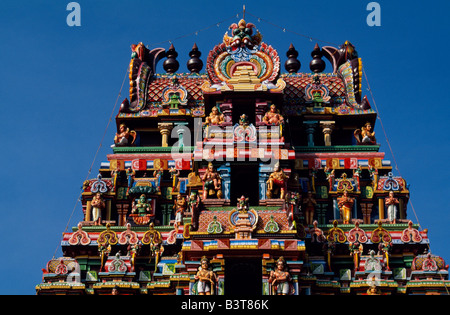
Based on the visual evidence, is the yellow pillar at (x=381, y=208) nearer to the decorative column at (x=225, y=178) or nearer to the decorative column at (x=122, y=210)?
the decorative column at (x=225, y=178)

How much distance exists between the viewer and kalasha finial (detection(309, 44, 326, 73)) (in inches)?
2800

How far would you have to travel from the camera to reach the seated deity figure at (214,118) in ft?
196

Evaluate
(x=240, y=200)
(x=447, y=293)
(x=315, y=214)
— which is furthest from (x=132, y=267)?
(x=447, y=293)

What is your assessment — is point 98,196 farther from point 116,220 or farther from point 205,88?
point 205,88

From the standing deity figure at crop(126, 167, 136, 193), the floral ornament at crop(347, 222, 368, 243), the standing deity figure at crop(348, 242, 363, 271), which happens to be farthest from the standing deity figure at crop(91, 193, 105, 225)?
the standing deity figure at crop(348, 242, 363, 271)

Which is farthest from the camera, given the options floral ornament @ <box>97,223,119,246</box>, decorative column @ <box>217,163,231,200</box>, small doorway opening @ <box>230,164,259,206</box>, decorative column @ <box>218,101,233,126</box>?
decorative column @ <box>218,101,233,126</box>

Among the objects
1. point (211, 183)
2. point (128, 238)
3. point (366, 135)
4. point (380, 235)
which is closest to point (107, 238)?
point (128, 238)

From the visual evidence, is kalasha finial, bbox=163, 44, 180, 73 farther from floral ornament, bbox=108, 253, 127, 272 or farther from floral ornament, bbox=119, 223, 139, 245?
floral ornament, bbox=108, 253, 127, 272

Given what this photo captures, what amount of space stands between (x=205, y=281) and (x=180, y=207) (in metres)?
7.92

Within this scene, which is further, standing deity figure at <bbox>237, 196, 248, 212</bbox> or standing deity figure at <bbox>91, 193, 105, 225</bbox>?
standing deity figure at <bbox>91, 193, 105, 225</bbox>

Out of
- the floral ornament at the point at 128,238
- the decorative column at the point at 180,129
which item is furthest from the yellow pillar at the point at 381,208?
the floral ornament at the point at 128,238

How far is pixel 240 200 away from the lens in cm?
5394

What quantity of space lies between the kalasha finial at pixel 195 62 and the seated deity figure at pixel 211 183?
52.5 ft

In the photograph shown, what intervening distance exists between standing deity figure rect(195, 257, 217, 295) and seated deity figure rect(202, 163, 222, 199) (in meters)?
5.32
